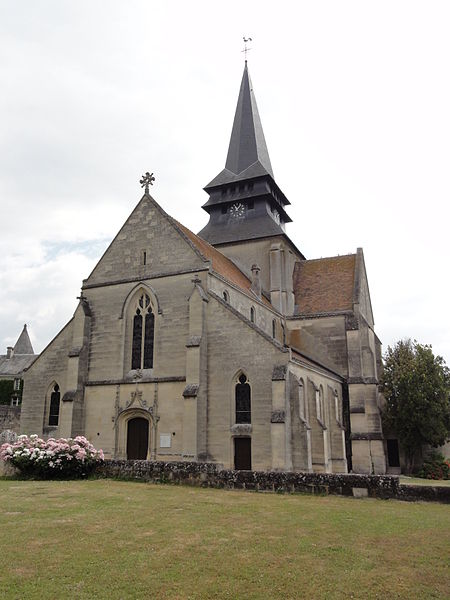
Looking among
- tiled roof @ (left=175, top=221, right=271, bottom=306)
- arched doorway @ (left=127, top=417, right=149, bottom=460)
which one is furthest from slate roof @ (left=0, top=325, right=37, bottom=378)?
arched doorway @ (left=127, top=417, right=149, bottom=460)

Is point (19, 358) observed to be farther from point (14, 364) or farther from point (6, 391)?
point (6, 391)

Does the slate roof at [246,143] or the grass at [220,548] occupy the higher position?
the slate roof at [246,143]

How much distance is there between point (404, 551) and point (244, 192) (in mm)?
33132

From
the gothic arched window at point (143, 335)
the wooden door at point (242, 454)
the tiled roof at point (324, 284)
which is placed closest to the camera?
the wooden door at point (242, 454)

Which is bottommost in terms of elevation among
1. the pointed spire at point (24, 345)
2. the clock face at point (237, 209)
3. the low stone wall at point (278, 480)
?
the low stone wall at point (278, 480)

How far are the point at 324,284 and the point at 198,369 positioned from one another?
642 inches

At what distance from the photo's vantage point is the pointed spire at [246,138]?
40.3 meters

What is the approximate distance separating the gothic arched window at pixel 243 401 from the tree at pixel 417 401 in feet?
40.3

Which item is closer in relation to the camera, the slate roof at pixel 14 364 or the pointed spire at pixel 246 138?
the pointed spire at pixel 246 138

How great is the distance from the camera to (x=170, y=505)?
37.8 ft

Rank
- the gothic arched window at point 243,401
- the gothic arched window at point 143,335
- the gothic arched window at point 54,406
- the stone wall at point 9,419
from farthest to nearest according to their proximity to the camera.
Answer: the stone wall at point 9,419 < the gothic arched window at point 54,406 < the gothic arched window at point 143,335 < the gothic arched window at point 243,401

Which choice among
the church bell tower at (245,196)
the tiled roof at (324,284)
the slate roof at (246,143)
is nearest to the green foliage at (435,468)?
the tiled roof at (324,284)

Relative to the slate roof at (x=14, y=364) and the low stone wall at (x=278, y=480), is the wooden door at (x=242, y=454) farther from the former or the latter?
the slate roof at (x=14, y=364)

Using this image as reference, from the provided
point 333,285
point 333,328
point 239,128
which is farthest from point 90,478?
point 239,128
